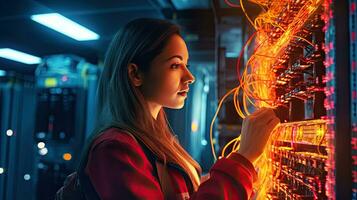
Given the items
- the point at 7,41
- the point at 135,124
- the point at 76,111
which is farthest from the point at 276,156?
the point at 7,41

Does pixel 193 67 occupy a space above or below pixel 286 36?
above

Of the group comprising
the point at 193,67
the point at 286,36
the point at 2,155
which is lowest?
the point at 2,155

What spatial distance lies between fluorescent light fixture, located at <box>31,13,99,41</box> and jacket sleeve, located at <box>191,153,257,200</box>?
2.89 meters

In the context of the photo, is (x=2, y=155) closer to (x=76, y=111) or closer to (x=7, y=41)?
(x=76, y=111)

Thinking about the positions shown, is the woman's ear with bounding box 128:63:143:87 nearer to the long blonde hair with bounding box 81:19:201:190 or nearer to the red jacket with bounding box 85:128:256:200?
the long blonde hair with bounding box 81:19:201:190

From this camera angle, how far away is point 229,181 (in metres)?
0.81

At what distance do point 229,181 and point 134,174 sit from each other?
8.2 inches

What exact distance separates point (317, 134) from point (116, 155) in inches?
17.1

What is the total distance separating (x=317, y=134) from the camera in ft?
2.60

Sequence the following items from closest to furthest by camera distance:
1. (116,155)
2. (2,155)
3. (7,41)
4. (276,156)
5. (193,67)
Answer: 1. (116,155)
2. (276,156)
3. (193,67)
4. (2,155)
5. (7,41)

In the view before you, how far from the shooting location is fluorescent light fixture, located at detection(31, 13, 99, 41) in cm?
339

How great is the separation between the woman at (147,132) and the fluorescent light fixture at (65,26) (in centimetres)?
261

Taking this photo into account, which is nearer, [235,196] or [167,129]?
[235,196]

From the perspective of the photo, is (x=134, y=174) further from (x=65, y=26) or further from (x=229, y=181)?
(x=65, y=26)
